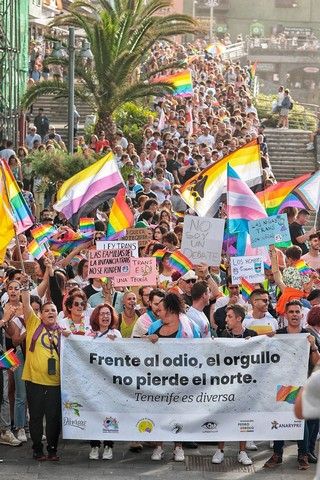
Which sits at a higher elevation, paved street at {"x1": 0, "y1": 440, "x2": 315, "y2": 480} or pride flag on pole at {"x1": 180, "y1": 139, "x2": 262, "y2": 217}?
pride flag on pole at {"x1": 180, "y1": 139, "x2": 262, "y2": 217}

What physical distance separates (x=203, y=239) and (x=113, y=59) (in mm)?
17581

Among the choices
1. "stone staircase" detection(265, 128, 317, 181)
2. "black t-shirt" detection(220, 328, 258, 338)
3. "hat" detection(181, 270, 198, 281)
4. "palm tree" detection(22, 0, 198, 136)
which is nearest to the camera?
"black t-shirt" detection(220, 328, 258, 338)

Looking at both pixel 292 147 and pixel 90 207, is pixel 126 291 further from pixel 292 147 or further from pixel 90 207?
pixel 292 147

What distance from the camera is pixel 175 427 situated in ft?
41.2

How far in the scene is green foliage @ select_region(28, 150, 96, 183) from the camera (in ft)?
77.6

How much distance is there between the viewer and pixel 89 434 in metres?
12.5

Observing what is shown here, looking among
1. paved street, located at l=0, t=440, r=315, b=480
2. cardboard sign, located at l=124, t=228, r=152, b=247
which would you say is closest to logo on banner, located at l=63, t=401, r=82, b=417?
paved street, located at l=0, t=440, r=315, b=480

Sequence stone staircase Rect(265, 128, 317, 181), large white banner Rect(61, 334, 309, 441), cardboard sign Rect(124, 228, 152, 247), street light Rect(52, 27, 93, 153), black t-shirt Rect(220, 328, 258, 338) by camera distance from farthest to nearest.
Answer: stone staircase Rect(265, 128, 317, 181) → street light Rect(52, 27, 93, 153) → cardboard sign Rect(124, 228, 152, 247) → black t-shirt Rect(220, 328, 258, 338) → large white banner Rect(61, 334, 309, 441)

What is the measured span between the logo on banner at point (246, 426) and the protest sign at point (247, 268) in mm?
1969

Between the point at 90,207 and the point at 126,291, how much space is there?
3009 mm

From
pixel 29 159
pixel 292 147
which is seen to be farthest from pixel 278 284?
pixel 292 147

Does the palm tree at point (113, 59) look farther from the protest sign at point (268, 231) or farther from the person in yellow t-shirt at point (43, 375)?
the person in yellow t-shirt at point (43, 375)

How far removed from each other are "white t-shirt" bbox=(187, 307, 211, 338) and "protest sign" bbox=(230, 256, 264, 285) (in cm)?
121

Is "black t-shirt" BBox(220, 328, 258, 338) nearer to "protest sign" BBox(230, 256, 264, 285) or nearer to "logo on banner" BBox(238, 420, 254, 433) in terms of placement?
"logo on banner" BBox(238, 420, 254, 433)
